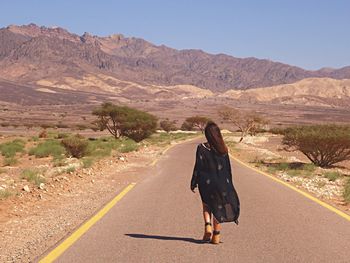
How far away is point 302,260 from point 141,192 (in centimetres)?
701

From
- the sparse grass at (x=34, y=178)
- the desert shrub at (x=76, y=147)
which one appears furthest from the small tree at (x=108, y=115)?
the sparse grass at (x=34, y=178)

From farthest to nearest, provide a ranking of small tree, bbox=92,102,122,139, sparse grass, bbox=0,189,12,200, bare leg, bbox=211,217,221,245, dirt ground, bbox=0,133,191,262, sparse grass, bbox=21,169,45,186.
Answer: small tree, bbox=92,102,122,139 → sparse grass, bbox=21,169,45,186 → sparse grass, bbox=0,189,12,200 → dirt ground, bbox=0,133,191,262 → bare leg, bbox=211,217,221,245

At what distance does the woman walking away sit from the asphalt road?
0.44m

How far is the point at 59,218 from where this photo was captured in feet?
30.7

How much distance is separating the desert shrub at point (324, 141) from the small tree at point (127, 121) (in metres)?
27.9

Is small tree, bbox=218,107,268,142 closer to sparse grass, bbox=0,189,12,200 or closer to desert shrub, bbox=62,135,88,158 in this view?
desert shrub, bbox=62,135,88,158

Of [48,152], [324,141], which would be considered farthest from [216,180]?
[48,152]

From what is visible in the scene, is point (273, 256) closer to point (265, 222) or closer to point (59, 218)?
point (265, 222)

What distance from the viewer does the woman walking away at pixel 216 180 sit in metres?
6.91

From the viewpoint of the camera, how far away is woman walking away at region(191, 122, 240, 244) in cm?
691

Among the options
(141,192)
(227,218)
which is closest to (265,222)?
(227,218)

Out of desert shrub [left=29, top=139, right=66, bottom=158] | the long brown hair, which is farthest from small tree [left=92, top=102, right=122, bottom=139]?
the long brown hair

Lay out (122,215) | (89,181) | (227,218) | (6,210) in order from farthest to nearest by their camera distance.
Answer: (89,181) < (6,210) < (122,215) < (227,218)

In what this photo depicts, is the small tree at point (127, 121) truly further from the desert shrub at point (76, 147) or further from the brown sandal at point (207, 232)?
the brown sandal at point (207, 232)
